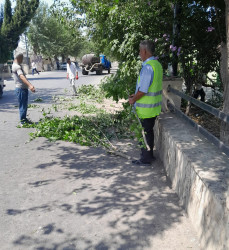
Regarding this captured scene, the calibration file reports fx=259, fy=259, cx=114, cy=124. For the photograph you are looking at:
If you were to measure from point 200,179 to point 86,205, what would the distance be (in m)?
1.50

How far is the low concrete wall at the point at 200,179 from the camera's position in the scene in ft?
7.06

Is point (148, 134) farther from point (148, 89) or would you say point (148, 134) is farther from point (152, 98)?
point (148, 89)

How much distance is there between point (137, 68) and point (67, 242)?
468 cm

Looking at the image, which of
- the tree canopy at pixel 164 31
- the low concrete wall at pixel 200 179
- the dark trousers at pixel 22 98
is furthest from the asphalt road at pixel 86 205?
the dark trousers at pixel 22 98

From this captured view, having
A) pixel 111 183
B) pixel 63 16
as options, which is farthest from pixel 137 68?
pixel 111 183

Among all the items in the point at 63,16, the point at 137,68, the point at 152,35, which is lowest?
the point at 137,68

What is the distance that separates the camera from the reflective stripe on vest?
3.94 meters

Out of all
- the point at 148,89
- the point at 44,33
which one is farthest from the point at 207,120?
the point at 44,33

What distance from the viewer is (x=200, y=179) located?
261 centimetres

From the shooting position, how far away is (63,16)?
23.1 feet

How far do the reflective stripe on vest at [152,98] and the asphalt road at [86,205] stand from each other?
3.23ft

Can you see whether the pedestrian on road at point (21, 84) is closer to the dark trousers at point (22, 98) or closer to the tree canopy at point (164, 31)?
the dark trousers at point (22, 98)

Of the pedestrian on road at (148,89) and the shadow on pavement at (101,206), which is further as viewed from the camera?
the pedestrian on road at (148,89)

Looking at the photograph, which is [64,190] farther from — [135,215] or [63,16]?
[63,16]
